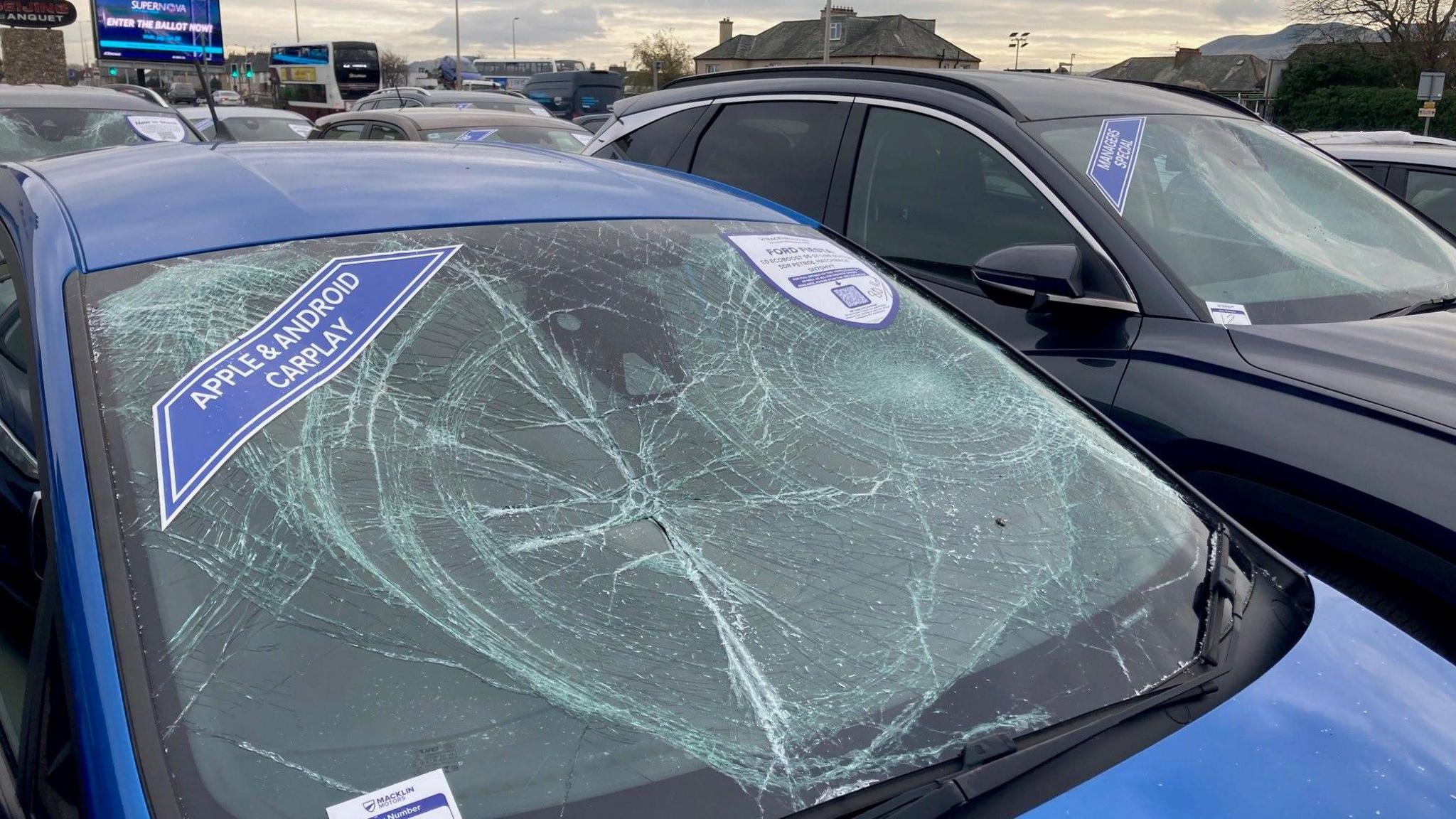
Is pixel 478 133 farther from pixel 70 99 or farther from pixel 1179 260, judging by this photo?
pixel 1179 260

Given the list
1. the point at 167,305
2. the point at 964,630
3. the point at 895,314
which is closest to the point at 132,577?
the point at 167,305

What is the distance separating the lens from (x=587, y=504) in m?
1.44

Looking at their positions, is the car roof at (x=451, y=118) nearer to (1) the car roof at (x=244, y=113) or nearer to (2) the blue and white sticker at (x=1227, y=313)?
(1) the car roof at (x=244, y=113)

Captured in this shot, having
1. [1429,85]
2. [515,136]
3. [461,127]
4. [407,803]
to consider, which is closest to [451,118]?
[461,127]

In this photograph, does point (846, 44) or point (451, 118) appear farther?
point (846, 44)

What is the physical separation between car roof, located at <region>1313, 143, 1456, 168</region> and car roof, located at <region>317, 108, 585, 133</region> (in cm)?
621

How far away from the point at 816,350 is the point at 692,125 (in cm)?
246

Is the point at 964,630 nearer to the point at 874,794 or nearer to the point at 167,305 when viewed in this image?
the point at 874,794

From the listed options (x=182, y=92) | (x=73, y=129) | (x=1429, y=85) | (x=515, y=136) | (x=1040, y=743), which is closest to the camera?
(x=1040, y=743)

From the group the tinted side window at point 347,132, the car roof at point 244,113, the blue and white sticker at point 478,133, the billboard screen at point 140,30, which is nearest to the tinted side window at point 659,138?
the blue and white sticker at point 478,133

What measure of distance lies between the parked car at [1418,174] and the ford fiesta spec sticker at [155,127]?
664 cm

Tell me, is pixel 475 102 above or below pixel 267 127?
above

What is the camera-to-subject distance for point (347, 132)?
9.63 meters

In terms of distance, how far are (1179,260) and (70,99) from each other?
661 centimetres
